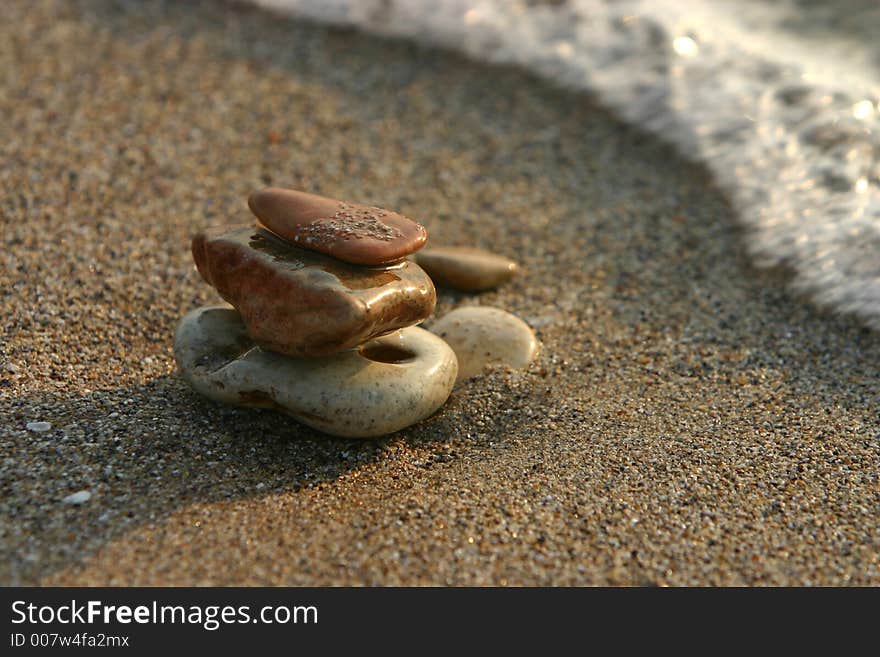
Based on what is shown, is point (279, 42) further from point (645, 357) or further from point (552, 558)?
point (552, 558)

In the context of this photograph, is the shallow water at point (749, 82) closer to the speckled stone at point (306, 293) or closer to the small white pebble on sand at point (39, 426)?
the speckled stone at point (306, 293)

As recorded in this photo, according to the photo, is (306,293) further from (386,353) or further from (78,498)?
(78,498)

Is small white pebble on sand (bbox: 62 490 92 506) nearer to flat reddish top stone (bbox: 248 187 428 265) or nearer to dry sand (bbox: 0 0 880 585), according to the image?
dry sand (bbox: 0 0 880 585)

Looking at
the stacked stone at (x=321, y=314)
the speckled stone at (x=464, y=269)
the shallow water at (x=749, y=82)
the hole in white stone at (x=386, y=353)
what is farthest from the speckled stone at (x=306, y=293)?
the shallow water at (x=749, y=82)

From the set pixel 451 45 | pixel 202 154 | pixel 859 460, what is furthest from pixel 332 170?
pixel 859 460

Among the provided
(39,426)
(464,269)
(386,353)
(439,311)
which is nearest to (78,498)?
(39,426)

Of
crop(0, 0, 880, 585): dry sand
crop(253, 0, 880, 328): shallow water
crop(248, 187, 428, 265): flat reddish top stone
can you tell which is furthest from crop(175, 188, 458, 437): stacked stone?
crop(253, 0, 880, 328): shallow water
